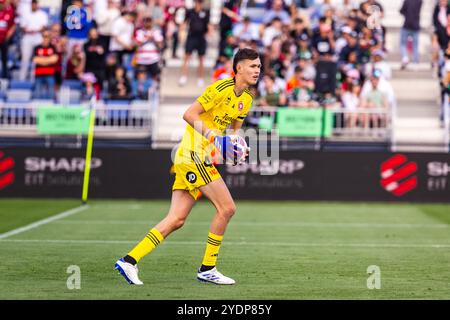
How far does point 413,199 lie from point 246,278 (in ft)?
47.2

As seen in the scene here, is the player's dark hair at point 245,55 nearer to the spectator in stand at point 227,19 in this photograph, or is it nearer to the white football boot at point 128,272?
the white football boot at point 128,272

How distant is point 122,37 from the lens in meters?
30.2

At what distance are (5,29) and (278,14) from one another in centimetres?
752

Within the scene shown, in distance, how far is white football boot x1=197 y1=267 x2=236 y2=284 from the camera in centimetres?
1171

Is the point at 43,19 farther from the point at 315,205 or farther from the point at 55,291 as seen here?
the point at 55,291

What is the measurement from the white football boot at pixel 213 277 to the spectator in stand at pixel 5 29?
19.6m

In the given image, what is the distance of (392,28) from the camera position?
33.0m

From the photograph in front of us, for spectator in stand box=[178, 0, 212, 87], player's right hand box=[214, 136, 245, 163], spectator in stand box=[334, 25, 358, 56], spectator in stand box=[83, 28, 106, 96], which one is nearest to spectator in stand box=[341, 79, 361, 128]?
spectator in stand box=[334, 25, 358, 56]

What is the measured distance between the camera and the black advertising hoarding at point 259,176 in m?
25.9

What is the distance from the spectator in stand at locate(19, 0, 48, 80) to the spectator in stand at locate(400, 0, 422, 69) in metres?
9.87

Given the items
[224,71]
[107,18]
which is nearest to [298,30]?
[224,71]

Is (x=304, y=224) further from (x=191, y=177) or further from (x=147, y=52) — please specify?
(x=147, y=52)

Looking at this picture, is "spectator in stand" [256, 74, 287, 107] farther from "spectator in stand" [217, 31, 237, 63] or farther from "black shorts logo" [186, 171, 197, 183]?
"black shorts logo" [186, 171, 197, 183]
